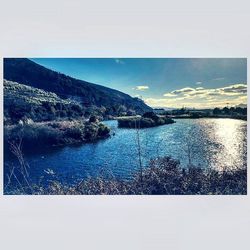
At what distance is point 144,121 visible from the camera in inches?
234

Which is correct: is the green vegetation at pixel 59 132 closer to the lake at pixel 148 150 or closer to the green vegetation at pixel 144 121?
the lake at pixel 148 150

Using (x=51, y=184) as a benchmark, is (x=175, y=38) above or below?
above

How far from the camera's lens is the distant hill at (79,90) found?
5789mm

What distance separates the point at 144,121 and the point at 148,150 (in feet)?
1.34

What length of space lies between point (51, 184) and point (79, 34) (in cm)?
201

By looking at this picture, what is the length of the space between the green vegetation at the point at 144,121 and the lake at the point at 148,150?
2.5 inches

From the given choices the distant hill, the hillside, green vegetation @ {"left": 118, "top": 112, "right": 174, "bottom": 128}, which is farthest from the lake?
the hillside

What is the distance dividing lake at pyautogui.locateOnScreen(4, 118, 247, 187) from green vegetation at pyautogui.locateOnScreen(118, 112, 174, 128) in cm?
6

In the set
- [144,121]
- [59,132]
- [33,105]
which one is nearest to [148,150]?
[144,121]

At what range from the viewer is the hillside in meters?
5.71
